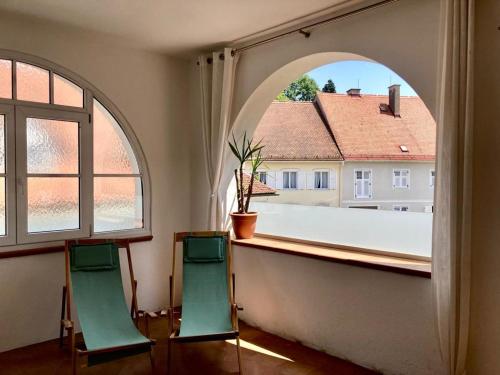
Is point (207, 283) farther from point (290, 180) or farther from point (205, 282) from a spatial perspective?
point (290, 180)

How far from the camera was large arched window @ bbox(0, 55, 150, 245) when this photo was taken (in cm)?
354

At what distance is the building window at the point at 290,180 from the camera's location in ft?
14.1

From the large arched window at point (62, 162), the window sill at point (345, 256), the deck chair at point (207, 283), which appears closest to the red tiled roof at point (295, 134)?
the window sill at point (345, 256)

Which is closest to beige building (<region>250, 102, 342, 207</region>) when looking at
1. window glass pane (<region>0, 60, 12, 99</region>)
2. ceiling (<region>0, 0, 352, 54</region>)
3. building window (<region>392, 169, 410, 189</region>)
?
building window (<region>392, 169, 410, 189</region>)

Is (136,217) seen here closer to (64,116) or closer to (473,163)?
(64,116)

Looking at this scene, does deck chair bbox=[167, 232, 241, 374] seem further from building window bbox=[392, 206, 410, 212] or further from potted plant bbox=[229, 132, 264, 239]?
building window bbox=[392, 206, 410, 212]

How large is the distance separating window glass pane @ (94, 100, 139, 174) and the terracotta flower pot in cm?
123

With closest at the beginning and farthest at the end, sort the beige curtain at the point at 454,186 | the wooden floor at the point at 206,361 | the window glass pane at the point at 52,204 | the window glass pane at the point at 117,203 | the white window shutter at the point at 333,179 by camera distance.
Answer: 1. the beige curtain at the point at 454,186
2. the wooden floor at the point at 206,361
3. the window glass pane at the point at 52,204
4. the white window shutter at the point at 333,179
5. the window glass pane at the point at 117,203

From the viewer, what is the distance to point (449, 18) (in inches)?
101

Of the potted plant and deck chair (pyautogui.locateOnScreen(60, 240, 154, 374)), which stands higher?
the potted plant

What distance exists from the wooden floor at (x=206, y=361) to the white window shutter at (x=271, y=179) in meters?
1.58

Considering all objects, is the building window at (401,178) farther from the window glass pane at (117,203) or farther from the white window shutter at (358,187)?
the window glass pane at (117,203)

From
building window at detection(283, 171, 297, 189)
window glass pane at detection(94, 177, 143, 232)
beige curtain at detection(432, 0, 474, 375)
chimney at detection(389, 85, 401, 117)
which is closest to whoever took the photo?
beige curtain at detection(432, 0, 474, 375)

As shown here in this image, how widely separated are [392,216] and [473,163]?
3.24ft
